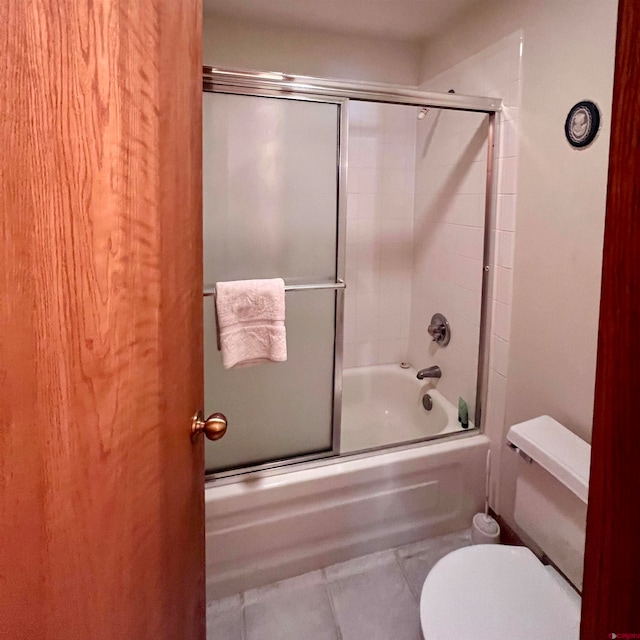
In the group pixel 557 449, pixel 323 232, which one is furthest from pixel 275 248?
pixel 557 449

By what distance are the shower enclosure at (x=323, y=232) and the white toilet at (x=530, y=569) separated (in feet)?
1.74

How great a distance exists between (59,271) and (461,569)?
4.38 feet

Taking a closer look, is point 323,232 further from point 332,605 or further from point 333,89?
point 332,605

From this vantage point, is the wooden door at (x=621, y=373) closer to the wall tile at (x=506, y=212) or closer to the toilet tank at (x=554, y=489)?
the toilet tank at (x=554, y=489)

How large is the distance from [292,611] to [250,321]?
105cm

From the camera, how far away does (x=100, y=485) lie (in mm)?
539

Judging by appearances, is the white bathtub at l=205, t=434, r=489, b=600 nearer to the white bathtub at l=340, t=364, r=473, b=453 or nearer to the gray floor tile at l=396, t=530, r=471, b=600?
the gray floor tile at l=396, t=530, r=471, b=600

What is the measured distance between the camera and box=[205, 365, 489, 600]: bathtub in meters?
1.65

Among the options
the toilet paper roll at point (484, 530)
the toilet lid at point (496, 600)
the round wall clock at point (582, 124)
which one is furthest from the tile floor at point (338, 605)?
the round wall clock at point (582, 124)

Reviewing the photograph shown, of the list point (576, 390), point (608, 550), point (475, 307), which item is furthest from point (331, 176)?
point (608, 550)

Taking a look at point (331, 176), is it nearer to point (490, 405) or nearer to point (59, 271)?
point (490, 405)

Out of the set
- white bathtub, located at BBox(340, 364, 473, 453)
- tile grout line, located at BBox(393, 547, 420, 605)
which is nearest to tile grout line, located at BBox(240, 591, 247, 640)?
tile grout line, located at BBox(393, 547, 420, 605)

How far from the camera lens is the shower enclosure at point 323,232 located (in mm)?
1624

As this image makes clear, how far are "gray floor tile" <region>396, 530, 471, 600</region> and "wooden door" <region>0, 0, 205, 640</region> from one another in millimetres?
1310
